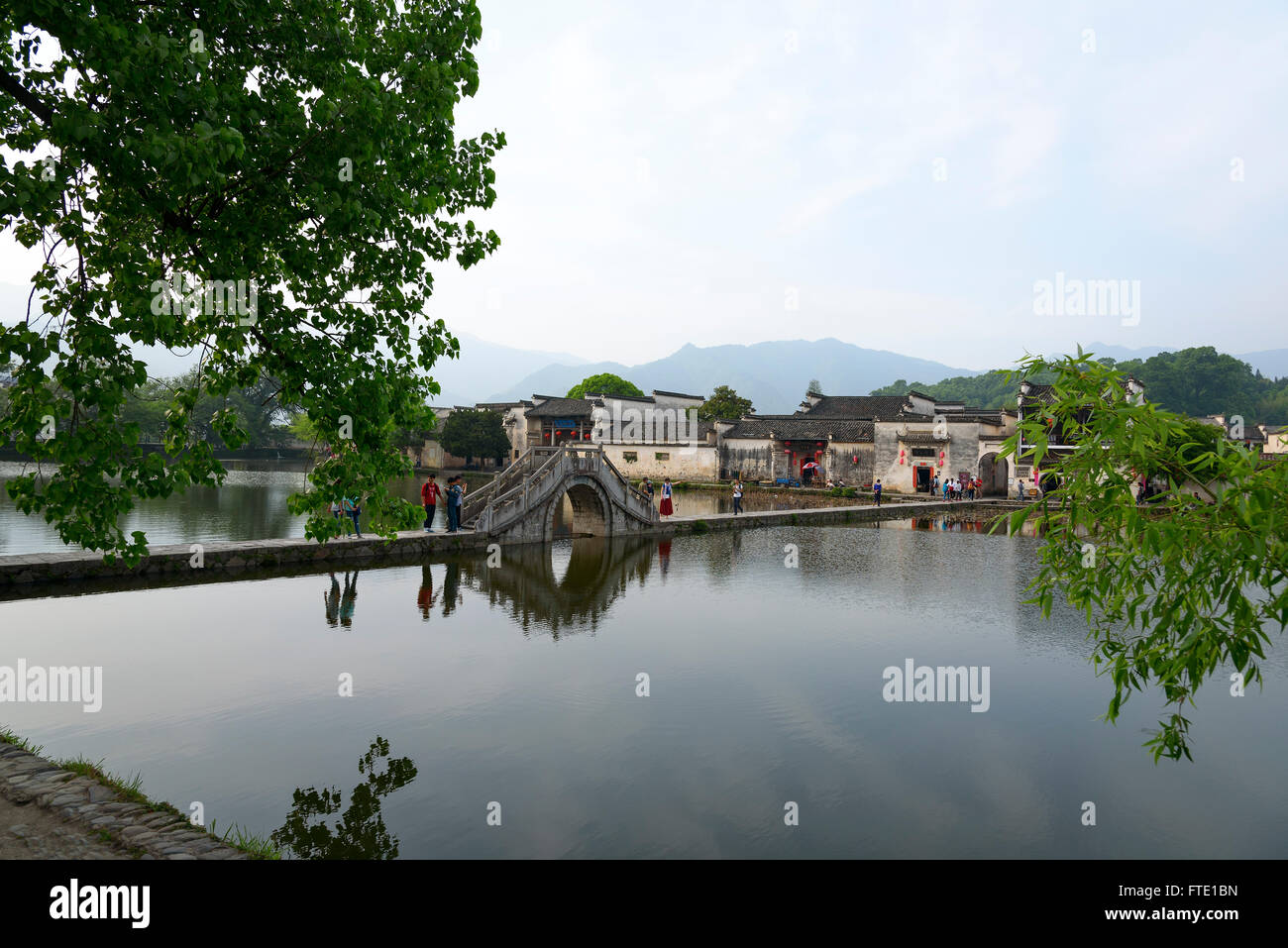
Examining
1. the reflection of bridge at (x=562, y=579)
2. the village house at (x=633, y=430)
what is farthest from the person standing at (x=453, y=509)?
the village house at (x=633, y=430)

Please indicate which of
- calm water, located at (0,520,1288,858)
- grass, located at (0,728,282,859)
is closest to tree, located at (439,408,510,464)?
calm water, located at (0,520,1288,858)

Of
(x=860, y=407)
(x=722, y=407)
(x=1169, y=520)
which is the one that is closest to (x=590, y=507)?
(x=1169, y=520)

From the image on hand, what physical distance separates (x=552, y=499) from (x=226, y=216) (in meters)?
17.7

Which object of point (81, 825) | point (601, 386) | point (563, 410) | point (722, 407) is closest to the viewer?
point (81, 825)

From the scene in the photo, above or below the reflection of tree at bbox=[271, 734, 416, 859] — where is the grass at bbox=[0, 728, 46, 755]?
above

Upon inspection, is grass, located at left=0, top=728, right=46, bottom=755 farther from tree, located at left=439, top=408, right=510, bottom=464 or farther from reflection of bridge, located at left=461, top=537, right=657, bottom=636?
tree, located at left=439, top=408, right=510, bottom=464

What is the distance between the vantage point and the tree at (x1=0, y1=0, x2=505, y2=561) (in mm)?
5766

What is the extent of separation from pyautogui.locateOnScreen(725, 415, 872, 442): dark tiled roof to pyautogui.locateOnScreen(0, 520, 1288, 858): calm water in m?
35.5

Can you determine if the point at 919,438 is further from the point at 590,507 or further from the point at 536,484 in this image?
the point at 536,484

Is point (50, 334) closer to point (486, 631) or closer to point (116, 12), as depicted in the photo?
point (116, 12)

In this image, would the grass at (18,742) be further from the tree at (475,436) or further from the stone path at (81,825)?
the tree at (475,436)

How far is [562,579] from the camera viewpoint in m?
18.7
